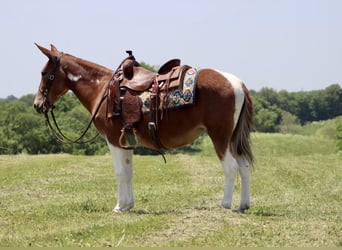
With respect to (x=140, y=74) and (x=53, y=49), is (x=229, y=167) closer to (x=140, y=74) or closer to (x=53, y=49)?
(x=140, y=74)

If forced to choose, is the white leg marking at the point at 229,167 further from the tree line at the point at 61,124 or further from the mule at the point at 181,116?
the tree line at the point at 61,124

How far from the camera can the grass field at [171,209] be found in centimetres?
649

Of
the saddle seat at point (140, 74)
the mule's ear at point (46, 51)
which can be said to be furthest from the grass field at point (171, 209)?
the mule's ear at point (46, 51)

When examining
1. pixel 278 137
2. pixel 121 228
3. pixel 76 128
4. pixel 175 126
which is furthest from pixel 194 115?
pixel 76 128

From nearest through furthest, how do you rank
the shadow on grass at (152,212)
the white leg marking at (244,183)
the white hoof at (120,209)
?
the white leg marking at (244,183) → the shadow on grass at (152,212) → the white hoof at (120,209)

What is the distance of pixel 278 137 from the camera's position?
57312 millimetres

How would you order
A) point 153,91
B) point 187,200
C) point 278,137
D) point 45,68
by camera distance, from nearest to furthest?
point 153,91, point 45,68, point 187,200, point 278,137

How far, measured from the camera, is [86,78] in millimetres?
9953

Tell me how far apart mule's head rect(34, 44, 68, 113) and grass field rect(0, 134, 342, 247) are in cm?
200

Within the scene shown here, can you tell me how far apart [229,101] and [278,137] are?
50168 mm

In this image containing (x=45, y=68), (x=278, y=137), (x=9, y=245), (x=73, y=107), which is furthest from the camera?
(x=73, y=107)

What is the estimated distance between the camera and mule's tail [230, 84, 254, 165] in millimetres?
8609

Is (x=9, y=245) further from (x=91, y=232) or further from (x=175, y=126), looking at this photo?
(x=175, y=126)

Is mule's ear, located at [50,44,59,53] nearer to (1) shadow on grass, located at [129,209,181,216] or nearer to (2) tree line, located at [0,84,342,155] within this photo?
(1) shadow on grass, located at [129,209,181,216]
